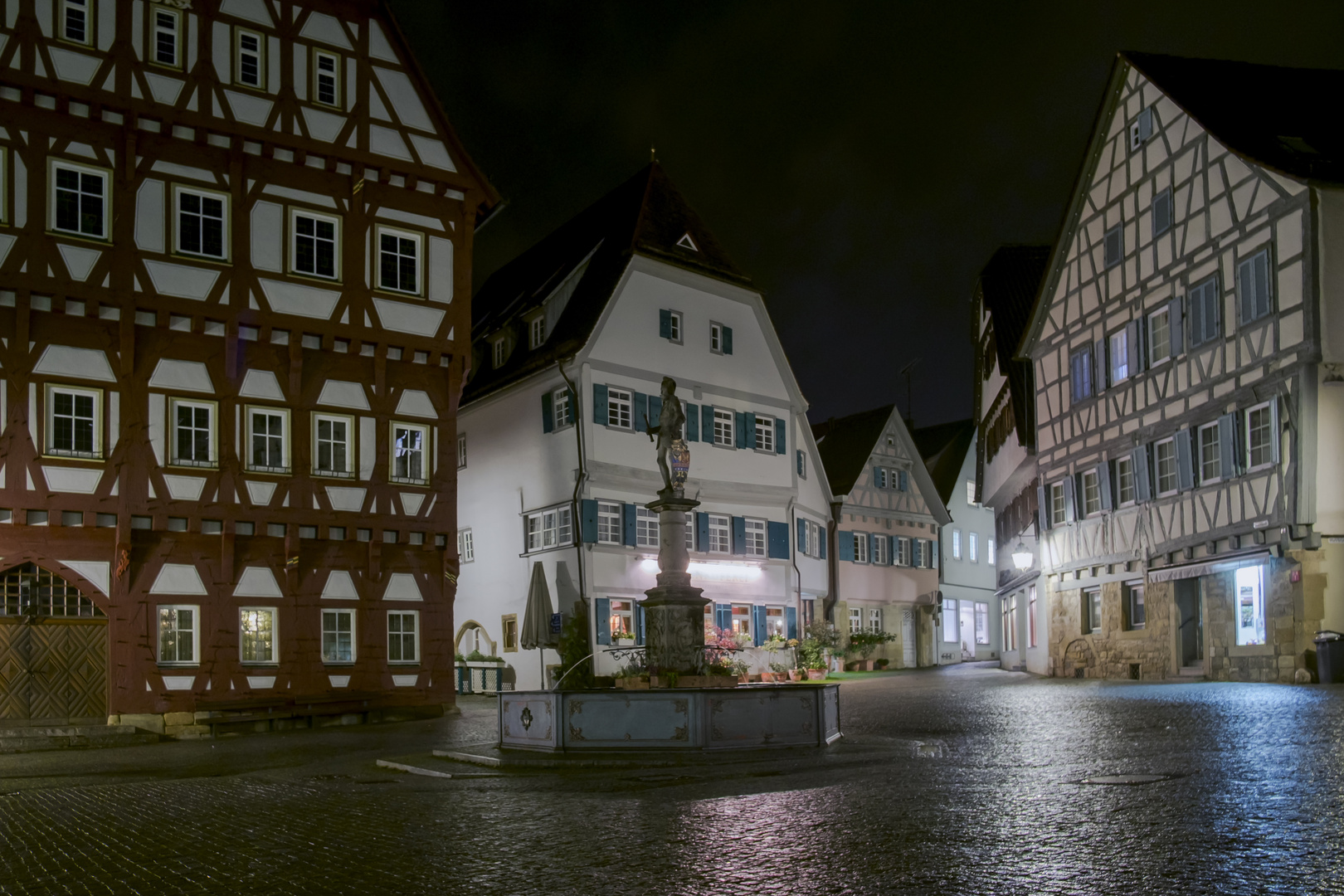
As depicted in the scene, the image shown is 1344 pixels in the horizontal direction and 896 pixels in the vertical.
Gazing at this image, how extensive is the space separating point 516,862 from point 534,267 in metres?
35.2

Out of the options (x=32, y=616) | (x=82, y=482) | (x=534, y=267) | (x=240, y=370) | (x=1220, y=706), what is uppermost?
(x=534, y=267)

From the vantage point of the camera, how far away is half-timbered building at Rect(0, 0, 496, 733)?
21828mm

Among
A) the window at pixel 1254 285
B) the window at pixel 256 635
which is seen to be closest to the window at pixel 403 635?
the window at pixel 256 635

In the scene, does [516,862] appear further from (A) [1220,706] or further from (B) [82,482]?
(B) [82,482]

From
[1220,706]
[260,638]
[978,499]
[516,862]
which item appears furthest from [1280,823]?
[978,499]

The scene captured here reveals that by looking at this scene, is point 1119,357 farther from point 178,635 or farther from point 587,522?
point 178,635

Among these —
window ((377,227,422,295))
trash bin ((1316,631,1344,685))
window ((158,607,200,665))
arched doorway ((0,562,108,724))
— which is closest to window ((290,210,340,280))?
window ((377,227,422,295))

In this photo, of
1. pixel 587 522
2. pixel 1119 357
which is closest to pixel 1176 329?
pixel 1119 357

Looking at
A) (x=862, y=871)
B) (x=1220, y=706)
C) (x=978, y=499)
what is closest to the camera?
(x=862, y=871)

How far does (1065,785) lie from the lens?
34.9 ft

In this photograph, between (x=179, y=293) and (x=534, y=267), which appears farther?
(x=534, y=267)

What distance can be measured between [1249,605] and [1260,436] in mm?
3310

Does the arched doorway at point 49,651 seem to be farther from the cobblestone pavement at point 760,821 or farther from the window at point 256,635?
the cobblestone pavement at point 760,821

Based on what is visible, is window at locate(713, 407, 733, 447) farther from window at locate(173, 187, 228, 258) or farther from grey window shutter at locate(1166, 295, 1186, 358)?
window at locate(173, 187, 228, 258)
